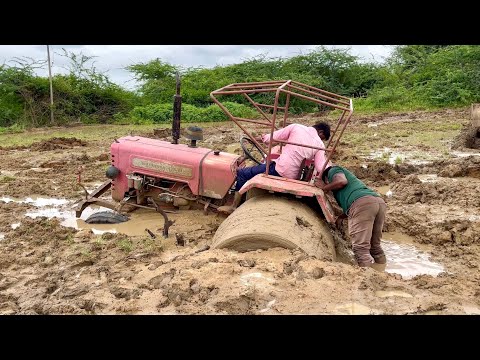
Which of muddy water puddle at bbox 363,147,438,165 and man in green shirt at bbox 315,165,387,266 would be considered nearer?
man in green shirt at bbox 315,165,387,266

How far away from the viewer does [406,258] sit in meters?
6.00

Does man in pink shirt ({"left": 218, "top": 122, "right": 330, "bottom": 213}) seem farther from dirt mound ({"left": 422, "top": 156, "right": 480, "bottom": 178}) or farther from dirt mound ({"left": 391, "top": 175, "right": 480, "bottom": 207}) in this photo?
dirt mound ({"left": 422, "top": 156, "right": 480, "bottom": 178})

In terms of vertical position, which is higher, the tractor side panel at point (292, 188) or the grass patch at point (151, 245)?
the tractor side panel at point (292, 188)

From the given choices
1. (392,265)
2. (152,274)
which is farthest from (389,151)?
(152,274)

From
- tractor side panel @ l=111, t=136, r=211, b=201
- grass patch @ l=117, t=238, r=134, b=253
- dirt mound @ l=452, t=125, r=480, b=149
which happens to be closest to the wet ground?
grass patch @ l=117, t=238, r=134, b=253

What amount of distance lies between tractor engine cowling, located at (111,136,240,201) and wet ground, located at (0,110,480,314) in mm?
404

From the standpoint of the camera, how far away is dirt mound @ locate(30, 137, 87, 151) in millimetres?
13578

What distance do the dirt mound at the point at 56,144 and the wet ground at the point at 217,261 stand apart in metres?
2.78

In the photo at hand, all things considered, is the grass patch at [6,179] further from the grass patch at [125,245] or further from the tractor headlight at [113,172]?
the grass patch at [125,245]

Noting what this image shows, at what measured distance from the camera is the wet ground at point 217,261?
3.90 meters

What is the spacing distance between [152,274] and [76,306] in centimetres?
78

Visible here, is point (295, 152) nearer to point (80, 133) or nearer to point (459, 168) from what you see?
point (459, 168)

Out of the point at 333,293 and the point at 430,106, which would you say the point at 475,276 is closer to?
the point at 333,293

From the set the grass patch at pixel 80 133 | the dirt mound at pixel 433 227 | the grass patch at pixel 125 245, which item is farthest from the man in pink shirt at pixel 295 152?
the grass patch at pixel 80 133
